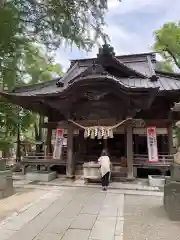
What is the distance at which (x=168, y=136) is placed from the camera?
40.5ft

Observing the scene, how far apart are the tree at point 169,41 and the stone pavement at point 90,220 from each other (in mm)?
16186

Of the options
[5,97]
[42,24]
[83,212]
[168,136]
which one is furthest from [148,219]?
[5,97]

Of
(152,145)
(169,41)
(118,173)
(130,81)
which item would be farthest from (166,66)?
(118,173)

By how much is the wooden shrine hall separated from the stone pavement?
3.96 m

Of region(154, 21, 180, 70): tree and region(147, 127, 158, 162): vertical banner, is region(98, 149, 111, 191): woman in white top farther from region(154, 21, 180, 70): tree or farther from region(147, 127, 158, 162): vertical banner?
region(154, 21, 180, 70): tree

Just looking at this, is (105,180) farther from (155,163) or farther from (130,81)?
(130,81)

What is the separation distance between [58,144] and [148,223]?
25.0ft

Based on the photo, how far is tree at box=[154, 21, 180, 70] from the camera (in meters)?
20.5

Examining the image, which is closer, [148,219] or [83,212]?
[148,219]

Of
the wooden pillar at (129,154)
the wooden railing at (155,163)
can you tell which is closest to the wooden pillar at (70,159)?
the wooden pillar at (129,154)

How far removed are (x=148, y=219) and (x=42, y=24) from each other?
6.36 m

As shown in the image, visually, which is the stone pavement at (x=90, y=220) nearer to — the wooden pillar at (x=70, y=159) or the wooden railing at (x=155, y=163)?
the wooden railing at (x=155, y=163)

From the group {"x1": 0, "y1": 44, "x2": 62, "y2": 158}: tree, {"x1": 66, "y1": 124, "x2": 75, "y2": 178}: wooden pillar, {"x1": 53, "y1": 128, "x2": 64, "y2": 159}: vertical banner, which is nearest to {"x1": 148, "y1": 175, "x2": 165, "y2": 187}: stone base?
{"x1": 66, "y1": 124, "x2": 75, "y2": 178}: wooden pillar

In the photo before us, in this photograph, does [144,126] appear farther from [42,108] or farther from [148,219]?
[148,219]
